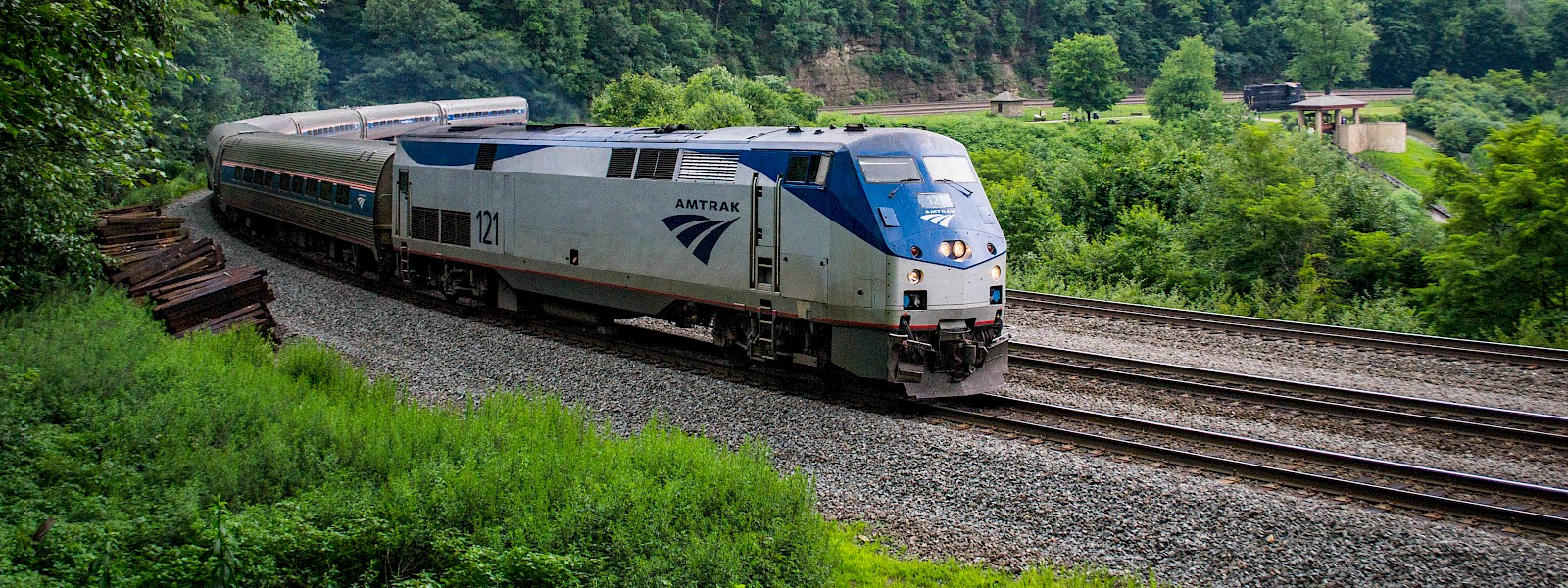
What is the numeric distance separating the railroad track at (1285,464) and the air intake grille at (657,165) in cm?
474

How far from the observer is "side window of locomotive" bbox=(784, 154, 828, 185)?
13294mm

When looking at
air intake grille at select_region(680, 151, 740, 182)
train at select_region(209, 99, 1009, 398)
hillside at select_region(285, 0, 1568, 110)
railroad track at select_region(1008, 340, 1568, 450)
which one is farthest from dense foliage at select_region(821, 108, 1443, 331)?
hillside at select_region(285, 0, 1568, 110)

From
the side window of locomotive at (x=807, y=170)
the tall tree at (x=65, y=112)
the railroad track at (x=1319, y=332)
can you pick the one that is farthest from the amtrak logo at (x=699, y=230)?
the railroad track at (x=1319, y=332)

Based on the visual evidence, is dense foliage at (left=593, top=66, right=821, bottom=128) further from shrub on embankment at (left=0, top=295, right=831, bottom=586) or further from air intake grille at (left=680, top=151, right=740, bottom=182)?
shrub on embankment at (left=0, top=295, right=831, bottom=586)

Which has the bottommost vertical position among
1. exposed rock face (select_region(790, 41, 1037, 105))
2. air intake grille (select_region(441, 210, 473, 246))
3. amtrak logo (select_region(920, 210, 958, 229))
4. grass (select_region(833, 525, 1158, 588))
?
grass (select_region(833, 525, 1158, 588))

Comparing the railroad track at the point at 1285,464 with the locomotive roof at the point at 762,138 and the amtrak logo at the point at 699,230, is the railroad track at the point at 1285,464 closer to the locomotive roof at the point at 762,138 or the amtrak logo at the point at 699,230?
the locomotive roof at the point at 762,138

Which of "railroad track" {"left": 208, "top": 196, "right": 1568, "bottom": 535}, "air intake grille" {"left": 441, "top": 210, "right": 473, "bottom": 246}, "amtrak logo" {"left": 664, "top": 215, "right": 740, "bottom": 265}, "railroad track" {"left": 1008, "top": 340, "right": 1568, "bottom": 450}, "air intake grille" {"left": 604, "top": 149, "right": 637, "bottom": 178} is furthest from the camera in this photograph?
"air intake grille" {"left": 441, "top": 210, "right": 473, "bottom": 246}

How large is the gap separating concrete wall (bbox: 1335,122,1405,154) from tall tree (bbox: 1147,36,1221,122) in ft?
36.2

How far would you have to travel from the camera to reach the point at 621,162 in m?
16.0

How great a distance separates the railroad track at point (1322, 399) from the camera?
12.6m

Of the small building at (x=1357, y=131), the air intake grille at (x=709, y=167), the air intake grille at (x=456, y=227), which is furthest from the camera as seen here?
the small building at (x=1357, y=131)

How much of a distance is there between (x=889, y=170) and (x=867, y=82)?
8281cm

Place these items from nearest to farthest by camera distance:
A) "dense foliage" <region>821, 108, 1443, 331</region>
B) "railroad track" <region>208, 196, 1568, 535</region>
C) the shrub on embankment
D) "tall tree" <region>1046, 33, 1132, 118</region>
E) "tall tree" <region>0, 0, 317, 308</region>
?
1. the shrub on embankment
2. "railroad track" <region>208, 196, 1568, 535</region>
3. "tall tree" <region>0, 0, 317, 308</region>
4. "dense foliage" <region>821, 108, 1443, 331</region>
5. "tall tree" <region>1046, 33, 1132, 118</region>

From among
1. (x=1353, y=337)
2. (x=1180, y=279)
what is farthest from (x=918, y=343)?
(x=1180, y=279)
